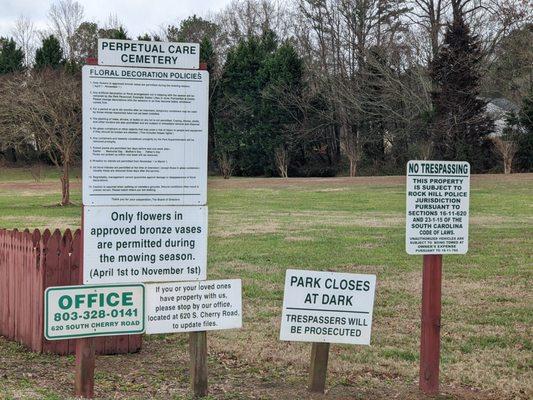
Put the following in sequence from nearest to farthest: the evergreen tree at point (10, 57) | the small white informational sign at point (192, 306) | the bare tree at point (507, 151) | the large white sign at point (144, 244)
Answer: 1. the large white sign at point (144, 244)
2. the small white informational sign at point (192, 306)
3. the bare tree at point (507, 151)
4. the evergreen tree at point (10, 57)

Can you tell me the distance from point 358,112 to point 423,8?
27.2 feet

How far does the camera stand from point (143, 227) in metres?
5.06

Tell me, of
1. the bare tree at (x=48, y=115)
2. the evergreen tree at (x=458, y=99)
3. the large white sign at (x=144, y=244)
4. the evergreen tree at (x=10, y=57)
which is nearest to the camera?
the large white sign at (x=144, y=244)

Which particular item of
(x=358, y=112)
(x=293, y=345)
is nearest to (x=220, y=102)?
(x=358, y=112)

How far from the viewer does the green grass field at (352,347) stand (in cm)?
580

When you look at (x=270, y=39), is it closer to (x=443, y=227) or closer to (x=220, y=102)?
(x=220, y=102)

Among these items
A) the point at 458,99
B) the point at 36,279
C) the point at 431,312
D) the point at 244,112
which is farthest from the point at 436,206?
the point at 244,112

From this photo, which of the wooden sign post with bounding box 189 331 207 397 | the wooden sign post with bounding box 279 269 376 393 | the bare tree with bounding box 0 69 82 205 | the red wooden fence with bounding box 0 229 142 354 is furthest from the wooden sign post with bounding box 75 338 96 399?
the bare tree with bounding box 0 69 82 205

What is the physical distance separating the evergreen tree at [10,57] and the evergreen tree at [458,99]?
3503cm

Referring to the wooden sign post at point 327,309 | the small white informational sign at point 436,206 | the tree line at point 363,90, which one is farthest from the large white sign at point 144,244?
the tree line at point 363,90

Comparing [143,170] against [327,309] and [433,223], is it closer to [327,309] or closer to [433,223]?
[327,309]

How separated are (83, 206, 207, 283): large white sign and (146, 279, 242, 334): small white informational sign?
0.27 feet

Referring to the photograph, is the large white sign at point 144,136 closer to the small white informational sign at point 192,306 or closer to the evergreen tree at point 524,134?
the small white informational sign at point 192,306

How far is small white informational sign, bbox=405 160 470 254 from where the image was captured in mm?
5340
